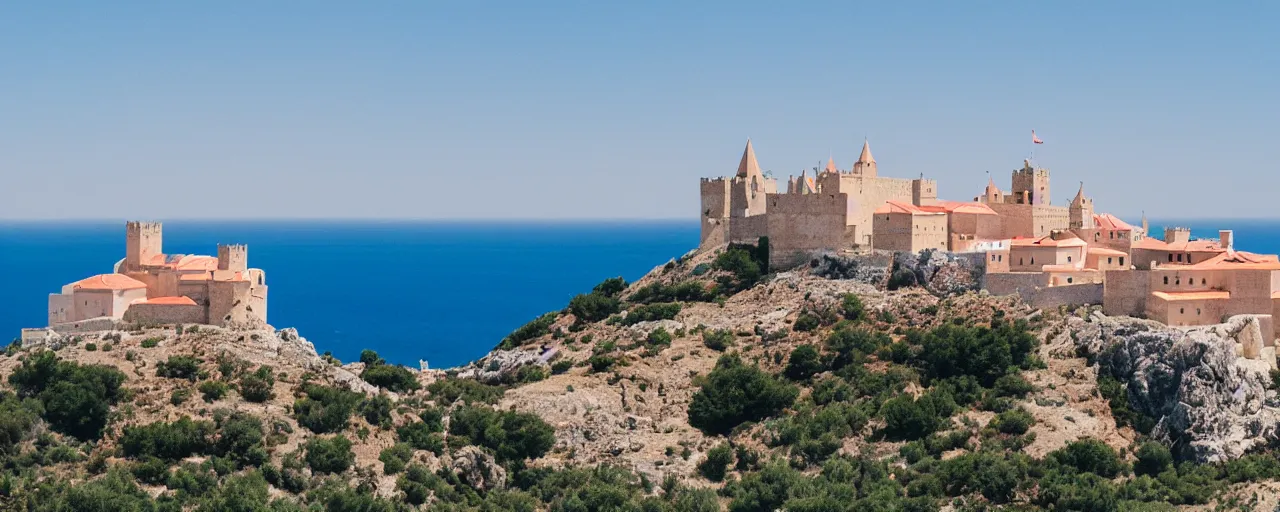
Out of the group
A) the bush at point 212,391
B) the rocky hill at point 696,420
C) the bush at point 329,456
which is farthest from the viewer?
the bush at point 212,391

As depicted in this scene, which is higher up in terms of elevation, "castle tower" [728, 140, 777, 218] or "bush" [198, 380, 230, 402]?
"castle tower" [728, 140, 777, 218]

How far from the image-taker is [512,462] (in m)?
52.8

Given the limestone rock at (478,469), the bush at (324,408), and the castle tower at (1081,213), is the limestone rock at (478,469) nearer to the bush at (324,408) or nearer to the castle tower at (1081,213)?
the bush at (324,408)

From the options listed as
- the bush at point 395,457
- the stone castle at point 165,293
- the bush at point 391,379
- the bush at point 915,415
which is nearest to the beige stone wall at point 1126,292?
the bush at point 915,415

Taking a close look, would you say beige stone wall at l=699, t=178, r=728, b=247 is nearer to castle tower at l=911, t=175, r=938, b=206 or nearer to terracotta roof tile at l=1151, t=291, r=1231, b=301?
castle tower at l=911, t=175, r=938, b=206

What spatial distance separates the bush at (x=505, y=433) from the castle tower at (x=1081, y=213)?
2504 cm

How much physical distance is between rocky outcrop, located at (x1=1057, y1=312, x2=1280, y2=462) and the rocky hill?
0.07 metres

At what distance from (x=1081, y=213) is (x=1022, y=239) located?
15.4 feet

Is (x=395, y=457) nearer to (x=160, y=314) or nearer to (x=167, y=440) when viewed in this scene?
(x=167, y=440)

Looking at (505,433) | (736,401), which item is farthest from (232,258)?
(736,401)

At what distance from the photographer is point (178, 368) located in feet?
174

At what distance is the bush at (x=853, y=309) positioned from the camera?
61.7 m

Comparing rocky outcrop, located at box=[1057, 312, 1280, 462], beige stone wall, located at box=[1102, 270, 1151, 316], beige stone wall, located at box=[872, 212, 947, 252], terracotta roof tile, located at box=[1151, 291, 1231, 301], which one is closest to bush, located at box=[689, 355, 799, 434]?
beige stone wall, located at box=[872, 212, 947, 252]

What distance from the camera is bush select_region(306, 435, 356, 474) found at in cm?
4988
